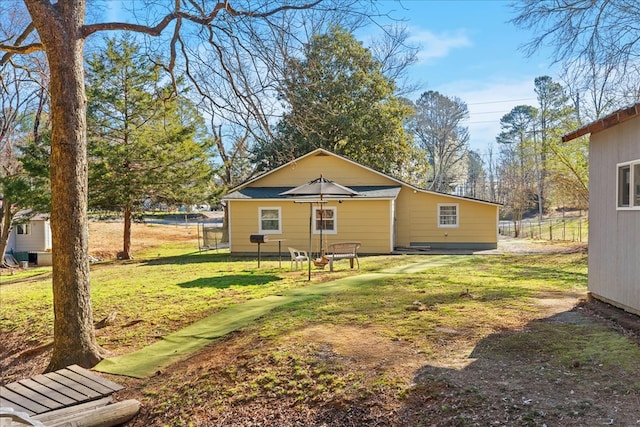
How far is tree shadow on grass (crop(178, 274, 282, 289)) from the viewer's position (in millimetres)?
10219

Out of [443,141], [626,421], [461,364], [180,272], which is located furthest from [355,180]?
[443,141]

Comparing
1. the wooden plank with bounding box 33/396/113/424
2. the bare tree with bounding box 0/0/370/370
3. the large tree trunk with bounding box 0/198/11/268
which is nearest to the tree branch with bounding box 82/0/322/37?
the bare tree with bounding box 0/0/370/370

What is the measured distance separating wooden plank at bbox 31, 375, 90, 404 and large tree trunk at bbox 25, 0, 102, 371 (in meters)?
0.50

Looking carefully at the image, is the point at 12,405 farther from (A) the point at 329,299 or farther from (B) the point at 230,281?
(B) the point at 230,281

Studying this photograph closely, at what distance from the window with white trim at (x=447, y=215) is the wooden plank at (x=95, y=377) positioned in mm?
16022

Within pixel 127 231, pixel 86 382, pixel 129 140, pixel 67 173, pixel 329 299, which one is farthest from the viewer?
pixel 127 231

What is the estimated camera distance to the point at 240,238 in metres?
18.4

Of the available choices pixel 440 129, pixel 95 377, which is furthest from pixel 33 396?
pixel 440 129

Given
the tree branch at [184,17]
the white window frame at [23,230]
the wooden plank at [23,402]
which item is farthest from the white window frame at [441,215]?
the white window frame at [23,230]

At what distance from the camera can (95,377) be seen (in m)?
5.21

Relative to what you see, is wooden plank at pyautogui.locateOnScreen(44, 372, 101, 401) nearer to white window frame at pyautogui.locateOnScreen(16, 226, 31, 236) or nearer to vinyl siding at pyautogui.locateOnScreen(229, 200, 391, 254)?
vinyl siding at pyautogui.locateOnScreen(229, 200, 391, 254)

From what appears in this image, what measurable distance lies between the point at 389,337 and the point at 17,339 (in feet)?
19.6

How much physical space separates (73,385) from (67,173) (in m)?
2.41

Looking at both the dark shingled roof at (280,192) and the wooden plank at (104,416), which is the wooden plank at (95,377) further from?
the dark shingled roof at (280,192)
